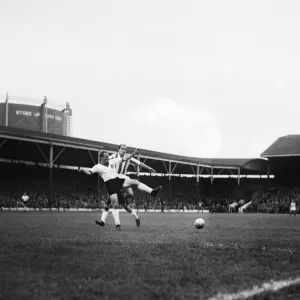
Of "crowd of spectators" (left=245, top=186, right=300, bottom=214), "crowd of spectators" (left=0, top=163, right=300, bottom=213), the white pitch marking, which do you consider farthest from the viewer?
"crowd of spectators" (left=245, top=186, right=300, bottom=214)

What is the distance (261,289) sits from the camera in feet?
14.6

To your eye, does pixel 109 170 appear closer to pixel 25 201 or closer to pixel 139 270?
pixel 139 270

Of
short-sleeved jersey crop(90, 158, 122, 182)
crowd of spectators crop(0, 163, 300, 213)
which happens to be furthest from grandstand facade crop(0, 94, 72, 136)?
short-sleeved jersey crop(90, 158, 122, 182)

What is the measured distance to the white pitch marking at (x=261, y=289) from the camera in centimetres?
408

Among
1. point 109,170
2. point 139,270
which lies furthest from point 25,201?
point 139,270

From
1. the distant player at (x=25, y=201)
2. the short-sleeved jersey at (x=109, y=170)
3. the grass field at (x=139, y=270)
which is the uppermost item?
the short-sleeved jersey at (x=109, y=170)

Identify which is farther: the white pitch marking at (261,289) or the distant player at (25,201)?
the distant player at (25,201)

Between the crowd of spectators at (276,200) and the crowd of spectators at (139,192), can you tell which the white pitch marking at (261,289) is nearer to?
the crowd of spectators at (139,192)

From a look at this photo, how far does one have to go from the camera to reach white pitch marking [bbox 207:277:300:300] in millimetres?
4078

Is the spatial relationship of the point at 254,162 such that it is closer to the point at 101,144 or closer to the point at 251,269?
the point at 101,144

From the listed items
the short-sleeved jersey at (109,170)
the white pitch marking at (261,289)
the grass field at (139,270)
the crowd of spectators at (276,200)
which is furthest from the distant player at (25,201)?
the white pitch marking at (261,289)

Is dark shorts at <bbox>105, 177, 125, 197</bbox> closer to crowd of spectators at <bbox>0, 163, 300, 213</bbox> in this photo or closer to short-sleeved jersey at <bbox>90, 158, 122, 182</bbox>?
short-sleeved jersey at <bbox>90, 158, 122, 182</bbox>

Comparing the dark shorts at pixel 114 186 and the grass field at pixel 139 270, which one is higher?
the dark shorts at pixel 114 186

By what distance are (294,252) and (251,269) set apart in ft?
7.16
